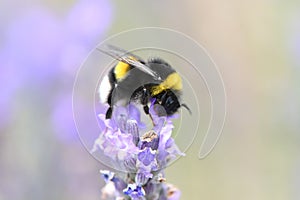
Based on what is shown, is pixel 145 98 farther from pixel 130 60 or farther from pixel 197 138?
pixel 197 138

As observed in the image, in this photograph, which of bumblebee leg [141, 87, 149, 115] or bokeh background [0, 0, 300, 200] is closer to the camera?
bumblebee leg [141, 87, 149, 115]

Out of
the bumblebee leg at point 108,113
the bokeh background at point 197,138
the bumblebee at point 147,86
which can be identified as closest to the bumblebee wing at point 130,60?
the bumblebee at point 147,86

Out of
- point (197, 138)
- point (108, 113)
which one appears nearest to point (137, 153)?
point (108, 113)

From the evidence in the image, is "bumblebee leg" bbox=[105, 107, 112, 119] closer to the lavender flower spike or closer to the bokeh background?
the lavender flower spike

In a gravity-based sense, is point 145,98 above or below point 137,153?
above

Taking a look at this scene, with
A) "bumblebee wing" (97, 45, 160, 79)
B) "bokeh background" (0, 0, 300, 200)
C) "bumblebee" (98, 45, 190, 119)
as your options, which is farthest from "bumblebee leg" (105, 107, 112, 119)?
"bokeh background" (0, 0, 300, 200)

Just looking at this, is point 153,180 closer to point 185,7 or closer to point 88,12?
point 88,12

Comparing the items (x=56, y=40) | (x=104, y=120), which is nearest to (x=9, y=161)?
(x=56, y=40)
